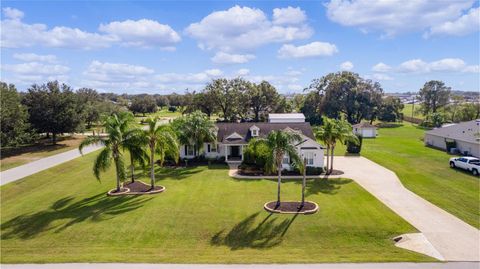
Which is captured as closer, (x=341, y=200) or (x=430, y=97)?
(x=341, y=200)

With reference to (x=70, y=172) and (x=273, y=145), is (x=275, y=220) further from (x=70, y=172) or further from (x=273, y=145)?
(x=70, y=172)

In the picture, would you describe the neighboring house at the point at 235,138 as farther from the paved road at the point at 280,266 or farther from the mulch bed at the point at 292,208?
the paved road at the point at 280,266

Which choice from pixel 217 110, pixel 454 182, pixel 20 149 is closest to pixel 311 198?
pixel 454 182

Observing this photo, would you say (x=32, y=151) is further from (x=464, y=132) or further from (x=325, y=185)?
(x=464, y=132)

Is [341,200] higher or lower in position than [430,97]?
lower

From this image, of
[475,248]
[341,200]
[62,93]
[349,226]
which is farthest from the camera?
Answer: [62,93]

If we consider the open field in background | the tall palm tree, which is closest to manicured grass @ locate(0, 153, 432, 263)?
the tall palm tree
